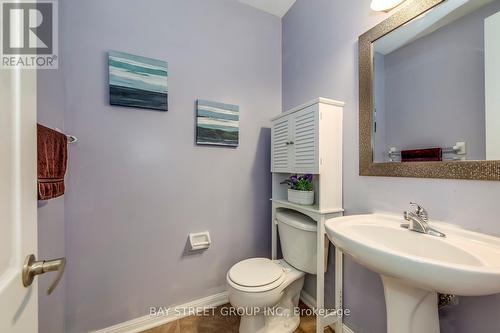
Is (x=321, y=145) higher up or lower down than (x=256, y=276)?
higher up

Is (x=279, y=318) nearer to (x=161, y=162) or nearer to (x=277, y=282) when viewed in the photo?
(x=277, y=282)

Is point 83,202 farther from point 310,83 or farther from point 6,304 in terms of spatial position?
point 310,83

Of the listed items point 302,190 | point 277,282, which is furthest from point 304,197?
point 277,282

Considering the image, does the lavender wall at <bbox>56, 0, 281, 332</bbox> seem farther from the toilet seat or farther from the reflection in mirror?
the reflection in mirror

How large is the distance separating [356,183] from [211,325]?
136 cm

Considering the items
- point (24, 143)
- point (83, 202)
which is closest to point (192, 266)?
point (83, 202)

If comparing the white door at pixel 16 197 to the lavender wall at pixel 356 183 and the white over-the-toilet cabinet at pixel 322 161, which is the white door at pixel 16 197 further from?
the lavender wall at pixel 356 183

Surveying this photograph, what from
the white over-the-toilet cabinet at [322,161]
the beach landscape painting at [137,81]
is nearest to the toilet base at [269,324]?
the white over-the-toilet cabinet at [322,161]

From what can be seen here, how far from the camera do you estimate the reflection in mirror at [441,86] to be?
2.63 feet

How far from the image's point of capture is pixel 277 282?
4.09ft

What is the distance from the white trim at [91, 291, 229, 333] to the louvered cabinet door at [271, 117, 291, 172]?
1.11 metres

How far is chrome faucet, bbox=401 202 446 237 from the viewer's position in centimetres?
86

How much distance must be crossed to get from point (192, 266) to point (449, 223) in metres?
1.53

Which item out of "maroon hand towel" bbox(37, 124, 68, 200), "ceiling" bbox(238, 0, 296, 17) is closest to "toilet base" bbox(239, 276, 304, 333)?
"maroon hand towel" bbox(37, 124, 68, 200)
